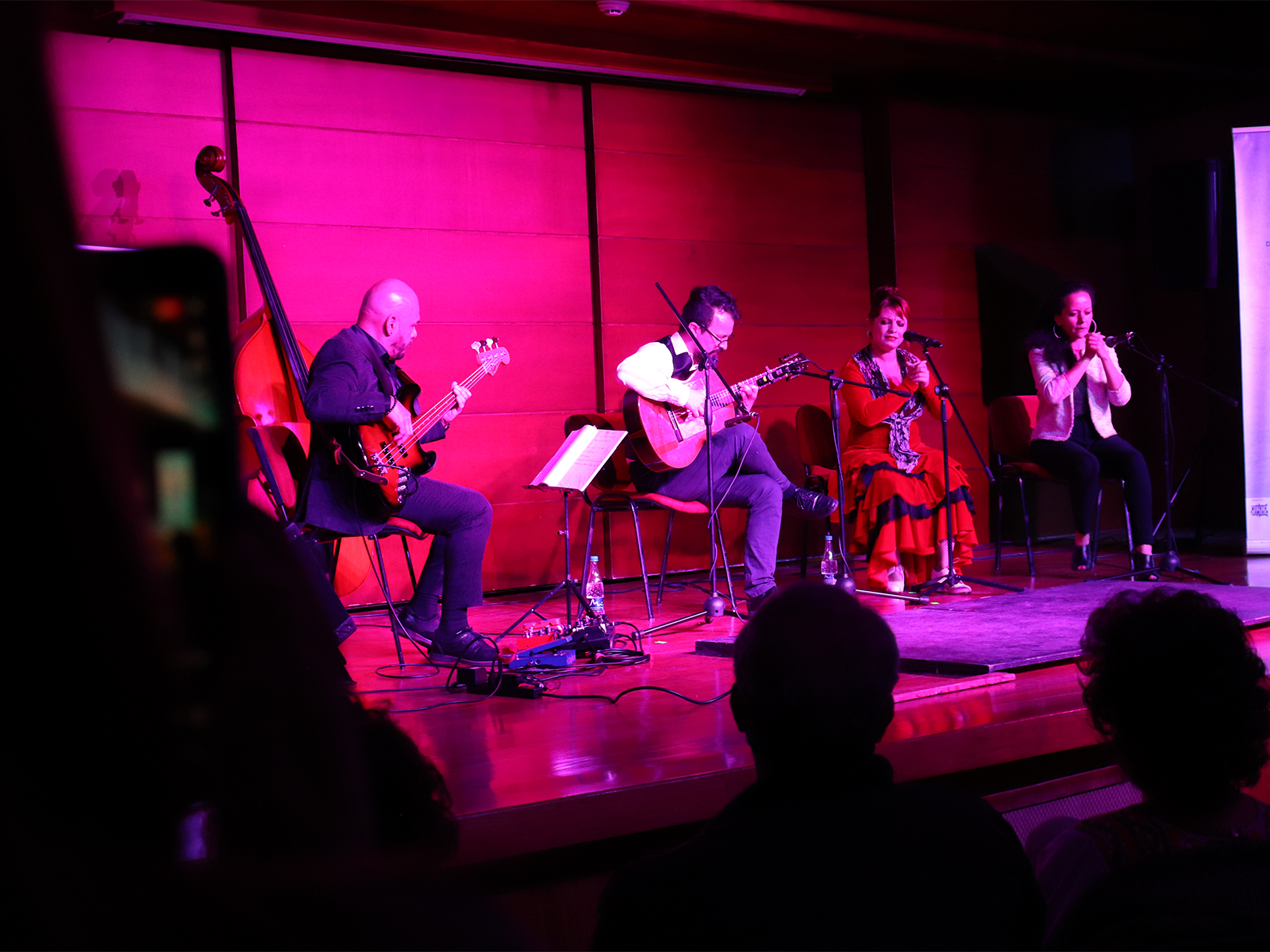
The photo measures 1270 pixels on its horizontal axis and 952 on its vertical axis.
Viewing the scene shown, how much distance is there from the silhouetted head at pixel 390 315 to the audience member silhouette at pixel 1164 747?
256cm

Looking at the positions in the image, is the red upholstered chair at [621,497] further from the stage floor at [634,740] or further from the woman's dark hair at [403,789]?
the woman's dark hair at [403,789]

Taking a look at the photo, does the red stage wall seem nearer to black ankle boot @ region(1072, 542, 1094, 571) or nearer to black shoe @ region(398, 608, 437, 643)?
black shoe @ region(398, 608, 437, 643)

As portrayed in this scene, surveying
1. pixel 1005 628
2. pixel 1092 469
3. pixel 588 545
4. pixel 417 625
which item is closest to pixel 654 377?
pixel 588 545

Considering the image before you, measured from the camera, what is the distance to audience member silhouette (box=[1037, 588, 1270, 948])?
99cm

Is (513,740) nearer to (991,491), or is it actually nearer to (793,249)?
(793,249)

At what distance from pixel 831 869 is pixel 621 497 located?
3.07 m

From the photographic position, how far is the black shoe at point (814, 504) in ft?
13.5

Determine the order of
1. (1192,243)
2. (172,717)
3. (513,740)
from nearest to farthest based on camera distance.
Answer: (172,717)
(513,740)
(1192,243)

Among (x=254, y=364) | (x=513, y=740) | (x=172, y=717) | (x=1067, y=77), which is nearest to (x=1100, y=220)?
(x=1067, y=77)

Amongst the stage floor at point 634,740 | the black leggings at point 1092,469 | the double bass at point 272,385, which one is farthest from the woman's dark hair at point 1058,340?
the double bass at point 272,385

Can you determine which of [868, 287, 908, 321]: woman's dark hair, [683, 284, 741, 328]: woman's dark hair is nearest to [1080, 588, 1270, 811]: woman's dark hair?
[683, 284, 741, 328]: woman's dark hair

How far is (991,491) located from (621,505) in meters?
2.80

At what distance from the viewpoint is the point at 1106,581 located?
3.76m

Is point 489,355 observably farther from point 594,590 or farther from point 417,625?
point 417,625
